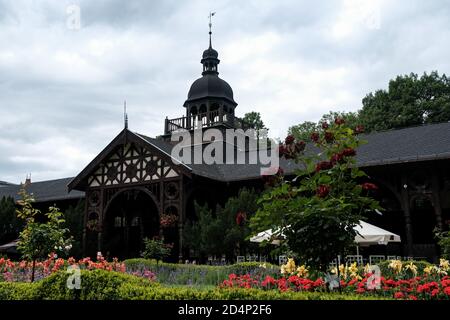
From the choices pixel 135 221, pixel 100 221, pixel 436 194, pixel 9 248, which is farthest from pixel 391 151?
pixel 9 248

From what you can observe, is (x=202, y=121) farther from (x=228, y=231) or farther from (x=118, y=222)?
(x=228, y=231)

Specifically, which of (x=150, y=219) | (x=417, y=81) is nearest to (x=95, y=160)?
(x=150, y=219)

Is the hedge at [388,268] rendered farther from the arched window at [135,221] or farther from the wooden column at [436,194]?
the arched window at [135,221]

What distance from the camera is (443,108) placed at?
34.4 metres

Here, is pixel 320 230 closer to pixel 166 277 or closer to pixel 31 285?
pixel 31 285

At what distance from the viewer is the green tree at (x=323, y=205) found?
6.24 m

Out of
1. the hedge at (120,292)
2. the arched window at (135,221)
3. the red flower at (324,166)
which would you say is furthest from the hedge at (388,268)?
the arched window at (135,221)

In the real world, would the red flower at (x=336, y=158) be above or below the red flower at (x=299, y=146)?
below

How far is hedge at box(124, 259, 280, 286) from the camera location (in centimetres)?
1298

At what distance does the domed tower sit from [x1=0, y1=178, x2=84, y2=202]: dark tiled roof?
760cm

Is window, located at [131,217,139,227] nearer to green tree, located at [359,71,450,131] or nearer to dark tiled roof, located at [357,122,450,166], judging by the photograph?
dark tiled roof, located at [357,122,450,166]

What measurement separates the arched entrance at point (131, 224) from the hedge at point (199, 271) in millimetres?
7847

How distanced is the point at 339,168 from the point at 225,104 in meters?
20.4

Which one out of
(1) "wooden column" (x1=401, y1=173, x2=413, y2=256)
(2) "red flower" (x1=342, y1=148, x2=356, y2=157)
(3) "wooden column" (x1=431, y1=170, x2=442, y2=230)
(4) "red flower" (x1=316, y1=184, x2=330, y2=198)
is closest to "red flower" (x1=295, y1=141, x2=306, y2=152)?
(2) "red flower" (x1=342, y1=148, x2=356, y2=157)
